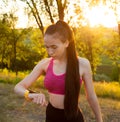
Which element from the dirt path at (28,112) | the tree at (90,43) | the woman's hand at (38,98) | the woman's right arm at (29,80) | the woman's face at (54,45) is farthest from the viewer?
the tree at (90,43)

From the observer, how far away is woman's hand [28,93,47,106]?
8.64ft

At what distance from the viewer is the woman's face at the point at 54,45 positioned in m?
2.90

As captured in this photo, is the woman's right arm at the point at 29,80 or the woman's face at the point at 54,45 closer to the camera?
the woman's face at the point at 54,45

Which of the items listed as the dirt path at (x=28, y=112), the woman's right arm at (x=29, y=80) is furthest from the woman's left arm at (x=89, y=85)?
the dirt path at (x=28, y=112)

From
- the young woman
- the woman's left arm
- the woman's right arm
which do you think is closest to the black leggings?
the young woman

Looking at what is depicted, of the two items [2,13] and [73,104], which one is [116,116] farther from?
[2,13]

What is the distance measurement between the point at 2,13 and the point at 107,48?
1341cm

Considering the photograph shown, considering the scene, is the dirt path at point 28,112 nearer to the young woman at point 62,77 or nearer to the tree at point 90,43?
the young woman at point 62,77

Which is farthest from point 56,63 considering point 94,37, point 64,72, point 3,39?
point 3,39

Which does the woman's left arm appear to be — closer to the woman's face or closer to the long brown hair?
the long brown hair

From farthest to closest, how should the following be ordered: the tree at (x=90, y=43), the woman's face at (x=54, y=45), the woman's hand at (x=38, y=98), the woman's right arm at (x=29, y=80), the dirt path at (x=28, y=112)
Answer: the tree at (x=90, y=43), the dirt path at (x=28, y=112), the woman's right arm at (x=29, y=80), the woman's face at (x=54, y=45), the woman's hand at (x=38, y=98)

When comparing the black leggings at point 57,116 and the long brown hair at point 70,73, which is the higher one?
the long brown hair at point 70,73

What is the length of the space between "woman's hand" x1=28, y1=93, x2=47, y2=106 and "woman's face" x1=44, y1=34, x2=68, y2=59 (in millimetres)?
373

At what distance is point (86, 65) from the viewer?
3090mm
